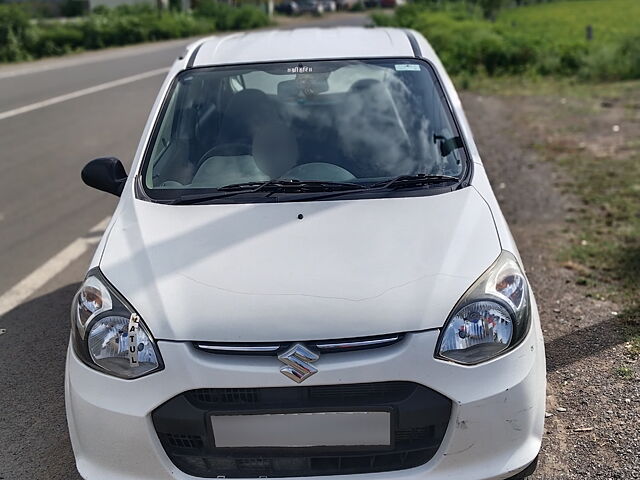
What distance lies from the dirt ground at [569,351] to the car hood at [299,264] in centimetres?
106

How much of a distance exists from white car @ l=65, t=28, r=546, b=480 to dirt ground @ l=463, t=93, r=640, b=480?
0.70 metres

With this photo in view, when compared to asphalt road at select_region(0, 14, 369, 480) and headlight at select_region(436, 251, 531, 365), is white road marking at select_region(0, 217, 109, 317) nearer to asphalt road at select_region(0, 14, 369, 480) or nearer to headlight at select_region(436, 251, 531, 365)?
asphalt road at select_region(0, 14, 369, 480)

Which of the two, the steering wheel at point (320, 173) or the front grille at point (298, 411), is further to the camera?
the steering wheel at point (320, 173)

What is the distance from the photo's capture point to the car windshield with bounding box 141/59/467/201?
364cm

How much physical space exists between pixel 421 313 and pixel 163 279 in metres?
0.98

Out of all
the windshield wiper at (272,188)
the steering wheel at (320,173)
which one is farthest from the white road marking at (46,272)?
the steering wheel at (320,173)

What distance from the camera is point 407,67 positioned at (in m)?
4.13

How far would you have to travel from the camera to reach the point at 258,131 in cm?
396

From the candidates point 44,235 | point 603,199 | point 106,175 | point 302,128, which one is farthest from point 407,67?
point 44,235

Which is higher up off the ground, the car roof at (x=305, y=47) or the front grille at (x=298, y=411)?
the car roof at (x=305, y=47)

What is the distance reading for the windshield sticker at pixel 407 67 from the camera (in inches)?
162

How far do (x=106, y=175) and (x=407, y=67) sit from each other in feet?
5.63

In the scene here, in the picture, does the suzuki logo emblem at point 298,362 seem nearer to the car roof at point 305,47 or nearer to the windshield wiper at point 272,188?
the windshield wiper at point 272,188

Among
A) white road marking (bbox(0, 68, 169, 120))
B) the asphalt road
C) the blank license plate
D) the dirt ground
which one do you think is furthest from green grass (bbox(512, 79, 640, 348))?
white road marking (bbox(0, 68, 169, 120))
